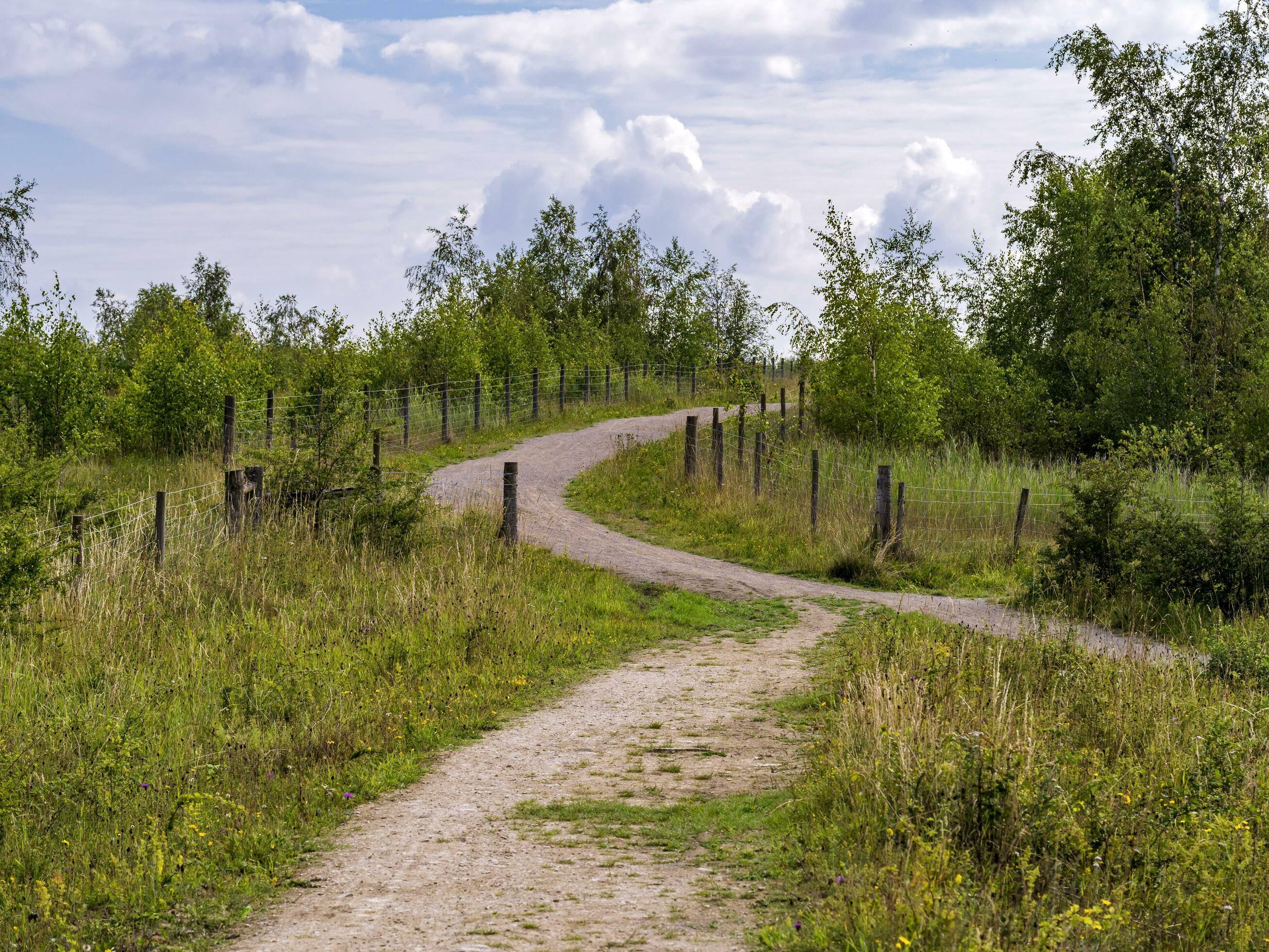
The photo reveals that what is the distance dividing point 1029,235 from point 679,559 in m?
20.1

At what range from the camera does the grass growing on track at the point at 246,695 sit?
5.19m

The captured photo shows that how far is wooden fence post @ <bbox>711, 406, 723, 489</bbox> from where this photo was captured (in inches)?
786

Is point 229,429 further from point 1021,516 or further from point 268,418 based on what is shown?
point 1021,516

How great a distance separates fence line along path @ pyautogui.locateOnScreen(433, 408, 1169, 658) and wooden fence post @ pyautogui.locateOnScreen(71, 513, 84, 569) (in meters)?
5.77

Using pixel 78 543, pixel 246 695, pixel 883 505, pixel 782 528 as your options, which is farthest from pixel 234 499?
pixel 883 505

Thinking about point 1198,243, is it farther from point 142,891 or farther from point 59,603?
point 142,891

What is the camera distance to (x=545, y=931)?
4512 mm

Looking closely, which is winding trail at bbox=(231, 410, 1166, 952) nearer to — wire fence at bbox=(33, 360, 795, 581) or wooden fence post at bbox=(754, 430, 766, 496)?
wire fence at bbox=(33, 360, 795, 581)

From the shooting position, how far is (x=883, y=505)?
50.4 ft

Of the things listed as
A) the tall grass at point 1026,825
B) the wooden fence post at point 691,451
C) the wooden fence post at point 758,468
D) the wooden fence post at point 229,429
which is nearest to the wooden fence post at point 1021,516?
the wooden fence post at point 758,468

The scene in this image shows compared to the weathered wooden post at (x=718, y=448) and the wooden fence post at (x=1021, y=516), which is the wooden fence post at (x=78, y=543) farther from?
the wooden fence post at (x=1021, y=516)

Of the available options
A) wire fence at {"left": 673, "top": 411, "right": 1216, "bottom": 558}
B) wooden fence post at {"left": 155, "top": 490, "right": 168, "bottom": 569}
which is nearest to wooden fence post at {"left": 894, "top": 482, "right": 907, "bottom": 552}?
wire fence at {"left": 673, "top": 411, "right": 1216, "bottom": 558}

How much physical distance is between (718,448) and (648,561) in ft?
18.5

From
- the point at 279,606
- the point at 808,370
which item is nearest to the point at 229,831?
→ the point at 279,606
